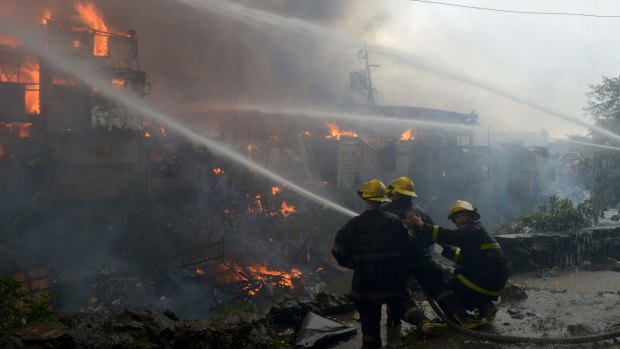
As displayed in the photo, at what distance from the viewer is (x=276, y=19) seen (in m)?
35.9

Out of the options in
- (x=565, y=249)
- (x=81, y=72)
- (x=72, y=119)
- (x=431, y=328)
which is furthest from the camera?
(x=81, y=72)

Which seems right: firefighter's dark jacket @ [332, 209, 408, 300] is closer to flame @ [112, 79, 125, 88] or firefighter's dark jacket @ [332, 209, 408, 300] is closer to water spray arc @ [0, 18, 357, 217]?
water spray arc @ [0, 18, 357, 217]

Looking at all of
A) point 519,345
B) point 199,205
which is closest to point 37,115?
point 199,205

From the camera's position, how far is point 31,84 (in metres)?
21.7

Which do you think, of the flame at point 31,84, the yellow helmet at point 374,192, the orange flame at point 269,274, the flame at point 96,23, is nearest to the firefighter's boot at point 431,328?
the yellow helmet at point 374,192

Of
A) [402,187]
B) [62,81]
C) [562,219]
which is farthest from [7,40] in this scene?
[562,219]

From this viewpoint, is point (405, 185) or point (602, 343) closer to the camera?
point (602, 343)

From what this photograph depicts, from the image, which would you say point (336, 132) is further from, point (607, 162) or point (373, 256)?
point (373, 256)

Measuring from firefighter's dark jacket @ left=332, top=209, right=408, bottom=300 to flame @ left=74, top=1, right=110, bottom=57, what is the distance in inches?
910

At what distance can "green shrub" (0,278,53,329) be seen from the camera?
336 cm

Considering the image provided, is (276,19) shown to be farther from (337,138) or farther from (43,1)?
(43,1)

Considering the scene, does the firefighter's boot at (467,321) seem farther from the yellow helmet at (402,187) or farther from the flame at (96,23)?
the flame at (96,23)

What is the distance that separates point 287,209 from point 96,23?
1725cm

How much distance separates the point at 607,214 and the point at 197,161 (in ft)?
64.2
